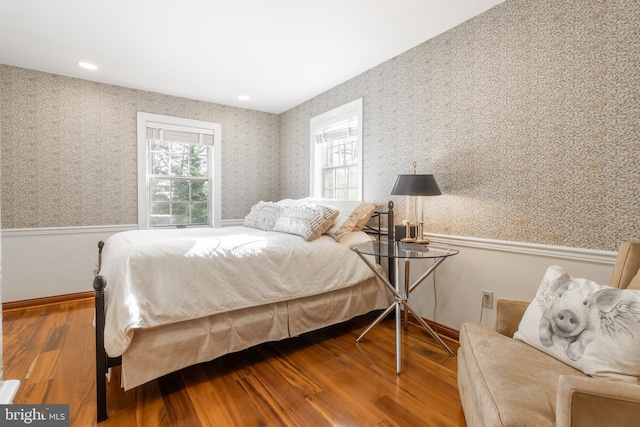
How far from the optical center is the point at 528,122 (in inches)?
80.3

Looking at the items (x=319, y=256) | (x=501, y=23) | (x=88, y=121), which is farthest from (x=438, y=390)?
(x=88, y=121)

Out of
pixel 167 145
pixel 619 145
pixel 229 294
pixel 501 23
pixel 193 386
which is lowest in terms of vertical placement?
pixel 193 386

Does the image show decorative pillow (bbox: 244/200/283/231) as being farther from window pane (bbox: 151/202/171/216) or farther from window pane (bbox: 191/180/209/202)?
window pane (bbox: 151/202/171/216)

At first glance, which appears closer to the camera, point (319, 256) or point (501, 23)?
point (501, 23)

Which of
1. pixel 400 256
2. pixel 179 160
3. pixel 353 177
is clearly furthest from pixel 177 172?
pixel 400 256

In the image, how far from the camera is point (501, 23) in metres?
2.19

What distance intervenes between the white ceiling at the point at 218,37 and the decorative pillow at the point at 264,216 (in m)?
1.43

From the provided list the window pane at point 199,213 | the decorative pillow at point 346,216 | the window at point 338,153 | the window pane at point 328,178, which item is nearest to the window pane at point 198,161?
the window pane at point 199,213

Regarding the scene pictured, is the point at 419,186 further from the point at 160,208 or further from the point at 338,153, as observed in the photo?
the point at 160,208

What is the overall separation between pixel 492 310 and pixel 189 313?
206cm

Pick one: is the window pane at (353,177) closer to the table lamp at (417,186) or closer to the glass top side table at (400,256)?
the table lamp at (417,186)

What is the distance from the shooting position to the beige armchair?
2.75 ft

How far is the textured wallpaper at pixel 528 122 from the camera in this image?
1696mm

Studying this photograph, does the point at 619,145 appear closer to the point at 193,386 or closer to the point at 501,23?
the point at 501,23
